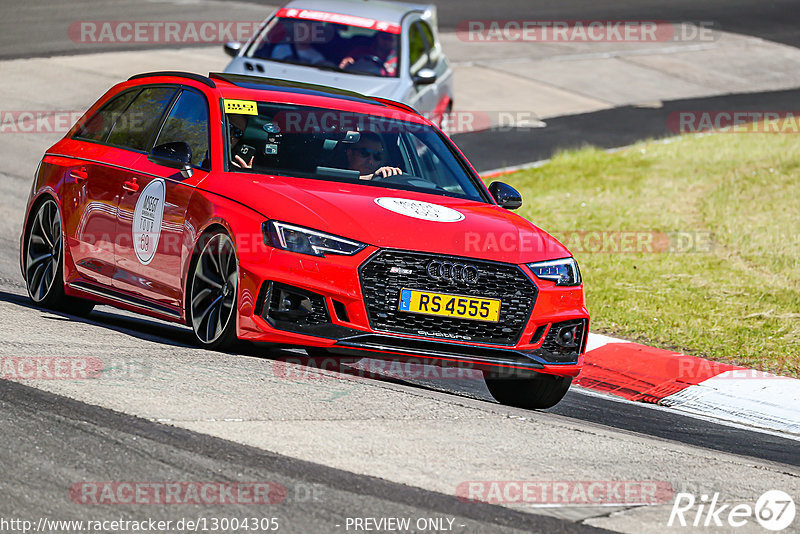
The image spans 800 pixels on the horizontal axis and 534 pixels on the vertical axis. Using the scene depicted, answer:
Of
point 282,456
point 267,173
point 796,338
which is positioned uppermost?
point 267,173

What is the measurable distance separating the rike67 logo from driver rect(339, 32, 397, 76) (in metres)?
10.1

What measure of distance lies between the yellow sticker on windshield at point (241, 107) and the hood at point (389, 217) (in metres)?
0.65

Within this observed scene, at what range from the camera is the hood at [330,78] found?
14.5 meters

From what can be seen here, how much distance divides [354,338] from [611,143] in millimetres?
13435

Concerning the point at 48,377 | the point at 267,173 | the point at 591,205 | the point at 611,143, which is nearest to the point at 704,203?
the point at 591,205

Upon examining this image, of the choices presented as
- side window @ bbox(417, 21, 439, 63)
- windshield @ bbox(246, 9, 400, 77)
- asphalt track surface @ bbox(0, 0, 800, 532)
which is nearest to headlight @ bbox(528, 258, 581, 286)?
asphalt track surface @ bbox(0, 0, 800, 532)

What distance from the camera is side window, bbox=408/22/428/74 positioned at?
15.5 m

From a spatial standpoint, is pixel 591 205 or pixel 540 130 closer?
pixel 591 205

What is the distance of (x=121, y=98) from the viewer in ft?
29.2

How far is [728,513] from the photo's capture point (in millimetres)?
5273

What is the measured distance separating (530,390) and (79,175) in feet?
10.6

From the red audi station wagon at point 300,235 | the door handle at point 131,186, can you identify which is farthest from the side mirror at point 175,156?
the door handle at point 131,186

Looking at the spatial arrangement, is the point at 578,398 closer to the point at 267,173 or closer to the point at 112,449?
the point at 267,173

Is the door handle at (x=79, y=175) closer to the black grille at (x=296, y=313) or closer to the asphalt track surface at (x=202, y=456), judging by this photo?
the asphalt track surface at (x=202, y=456)
